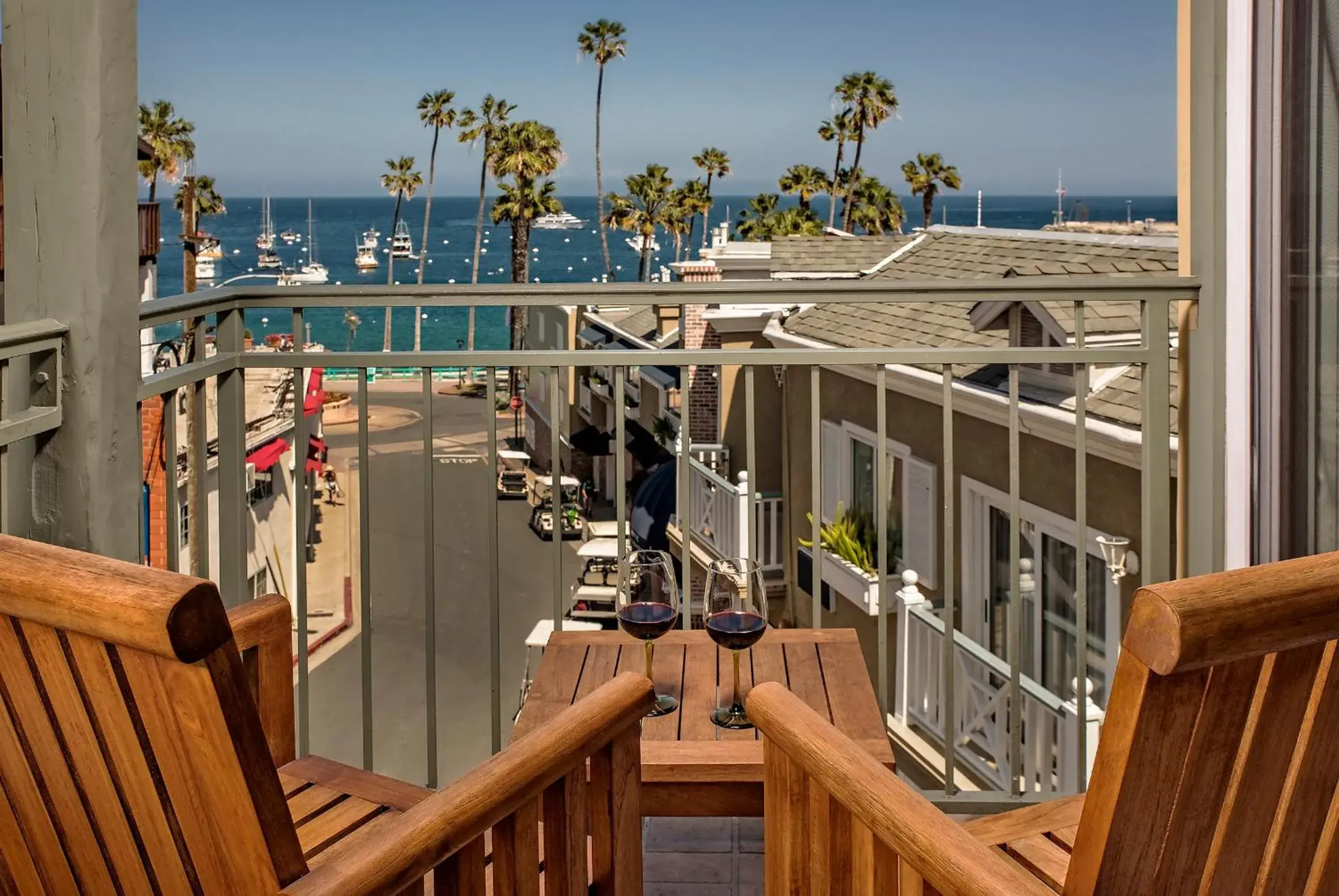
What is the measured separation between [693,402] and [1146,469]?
1597 cm

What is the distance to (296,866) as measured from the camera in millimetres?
901

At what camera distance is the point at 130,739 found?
0.88 m

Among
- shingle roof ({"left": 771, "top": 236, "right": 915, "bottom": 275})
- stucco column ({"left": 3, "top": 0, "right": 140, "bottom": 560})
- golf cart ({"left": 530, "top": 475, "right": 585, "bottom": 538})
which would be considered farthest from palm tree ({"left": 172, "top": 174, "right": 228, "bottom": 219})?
stucco column ({"left": 3, "top": 0, "right": 140, "bottom": 560})

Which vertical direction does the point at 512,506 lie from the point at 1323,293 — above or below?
below

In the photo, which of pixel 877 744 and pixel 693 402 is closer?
pixel 877 744

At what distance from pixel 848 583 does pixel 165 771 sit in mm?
8615

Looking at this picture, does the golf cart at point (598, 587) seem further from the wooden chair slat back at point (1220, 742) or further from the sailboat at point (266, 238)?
the sailboat at point (266, 238)

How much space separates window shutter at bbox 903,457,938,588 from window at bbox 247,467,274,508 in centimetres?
1113

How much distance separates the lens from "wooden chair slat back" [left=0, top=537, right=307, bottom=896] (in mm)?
810

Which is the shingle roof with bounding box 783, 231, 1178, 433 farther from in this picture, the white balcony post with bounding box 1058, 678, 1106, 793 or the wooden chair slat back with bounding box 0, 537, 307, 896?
the wooden chair slat back with bounding box 0, 537, 307, 896

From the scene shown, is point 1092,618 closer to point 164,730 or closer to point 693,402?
point 164,730

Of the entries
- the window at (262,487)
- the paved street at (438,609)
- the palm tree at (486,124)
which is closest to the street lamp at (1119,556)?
the paved street at (438,609)

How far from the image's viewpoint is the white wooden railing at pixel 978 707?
6.12m

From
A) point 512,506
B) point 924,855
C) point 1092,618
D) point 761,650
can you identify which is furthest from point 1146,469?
point 512,506
